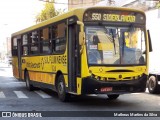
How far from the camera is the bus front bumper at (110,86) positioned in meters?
11.6

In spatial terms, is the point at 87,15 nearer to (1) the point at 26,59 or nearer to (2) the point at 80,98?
(2) the point at 80,98

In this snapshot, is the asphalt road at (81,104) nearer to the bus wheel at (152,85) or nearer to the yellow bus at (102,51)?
the yellow bus at (102,51)

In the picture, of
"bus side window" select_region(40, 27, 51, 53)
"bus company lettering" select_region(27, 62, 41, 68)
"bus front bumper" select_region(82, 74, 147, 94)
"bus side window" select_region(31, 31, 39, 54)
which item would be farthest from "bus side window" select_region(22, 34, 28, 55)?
"bus front bumper" select_region(82, 74, 147, 94)

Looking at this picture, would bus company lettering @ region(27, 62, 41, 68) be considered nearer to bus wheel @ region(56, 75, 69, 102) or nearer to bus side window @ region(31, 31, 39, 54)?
bus side window @ region(31, 31, 39, 54)

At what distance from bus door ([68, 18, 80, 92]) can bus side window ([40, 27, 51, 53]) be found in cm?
231

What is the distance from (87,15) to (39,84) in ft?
18.1

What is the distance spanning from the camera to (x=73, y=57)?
12.4 meters

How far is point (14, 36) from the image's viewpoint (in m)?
21.2

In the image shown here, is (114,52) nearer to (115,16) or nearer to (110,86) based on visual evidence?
(110,86)

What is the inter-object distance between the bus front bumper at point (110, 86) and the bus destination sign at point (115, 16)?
190cm

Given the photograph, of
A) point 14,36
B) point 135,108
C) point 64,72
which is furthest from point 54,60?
point 14,36

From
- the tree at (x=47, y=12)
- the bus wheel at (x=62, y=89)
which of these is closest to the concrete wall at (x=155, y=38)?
the bus wheel at (x=62, y=89)

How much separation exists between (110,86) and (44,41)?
4652 millimetres

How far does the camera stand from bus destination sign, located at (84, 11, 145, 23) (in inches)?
469
